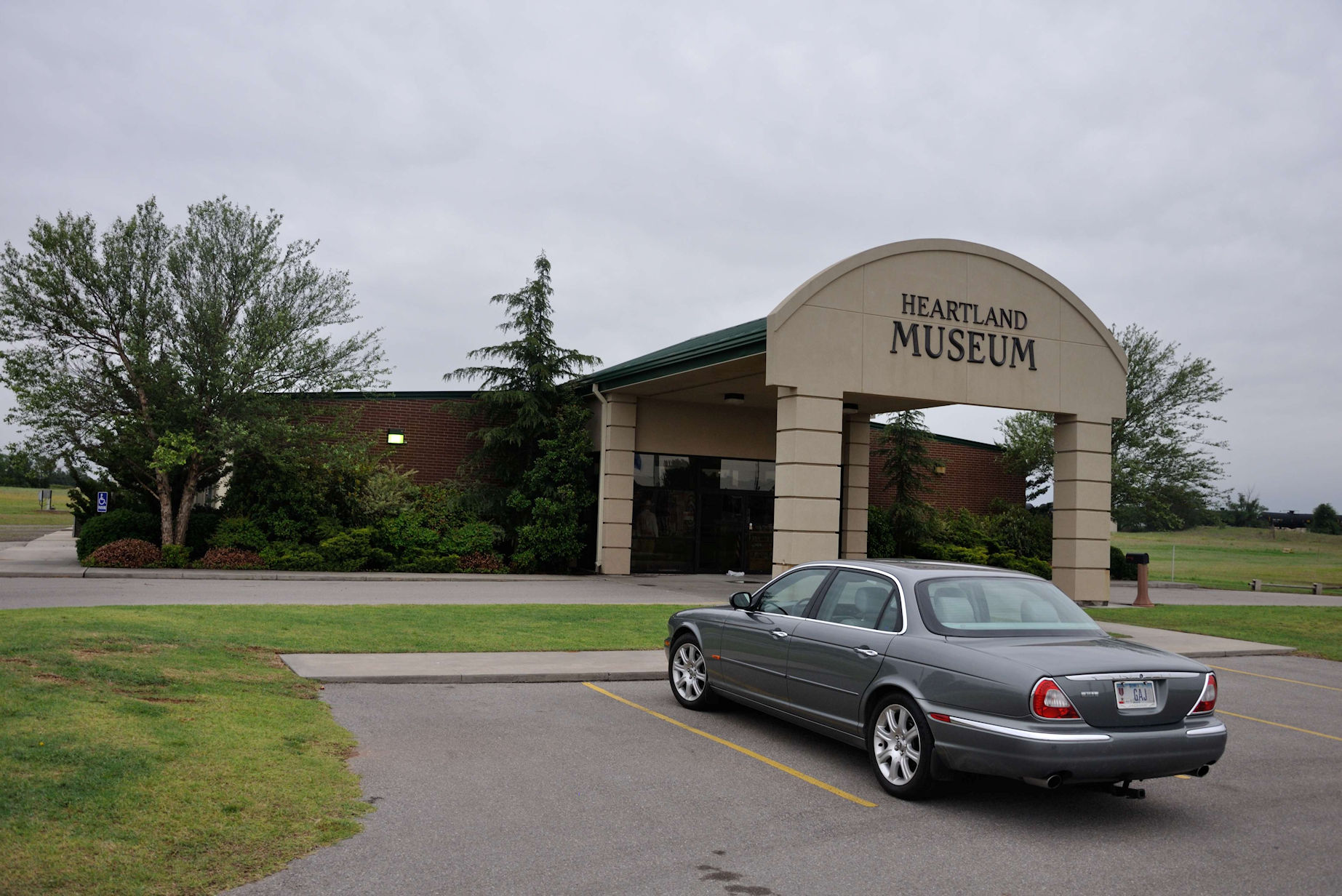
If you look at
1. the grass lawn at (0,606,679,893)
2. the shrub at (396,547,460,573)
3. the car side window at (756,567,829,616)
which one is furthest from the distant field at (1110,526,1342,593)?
the grass lawn at (0,606,679,893)

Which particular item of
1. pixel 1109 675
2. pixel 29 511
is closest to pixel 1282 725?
pixel 1109 675

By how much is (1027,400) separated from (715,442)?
351 inches

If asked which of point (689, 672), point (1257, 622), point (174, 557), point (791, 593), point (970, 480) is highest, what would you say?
point (970, 480)

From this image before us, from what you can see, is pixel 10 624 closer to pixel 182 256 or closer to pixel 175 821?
pixel 175 821

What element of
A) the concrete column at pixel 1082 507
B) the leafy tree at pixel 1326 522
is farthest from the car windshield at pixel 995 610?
the leafy tree at pixel 1326 522

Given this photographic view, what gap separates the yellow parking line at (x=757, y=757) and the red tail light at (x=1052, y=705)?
124 cm

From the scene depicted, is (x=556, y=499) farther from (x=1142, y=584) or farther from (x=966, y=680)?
(x=966, y=680)

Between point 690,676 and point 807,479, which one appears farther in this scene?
point 807,479

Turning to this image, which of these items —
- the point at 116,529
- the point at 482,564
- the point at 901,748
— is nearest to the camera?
the point at 901,748

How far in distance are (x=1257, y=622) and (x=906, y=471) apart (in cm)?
1293

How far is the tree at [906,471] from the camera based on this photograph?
101 feet

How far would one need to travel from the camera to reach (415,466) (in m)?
27.6

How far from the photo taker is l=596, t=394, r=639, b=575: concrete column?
25.8 metres

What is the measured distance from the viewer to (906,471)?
31.7 metres
